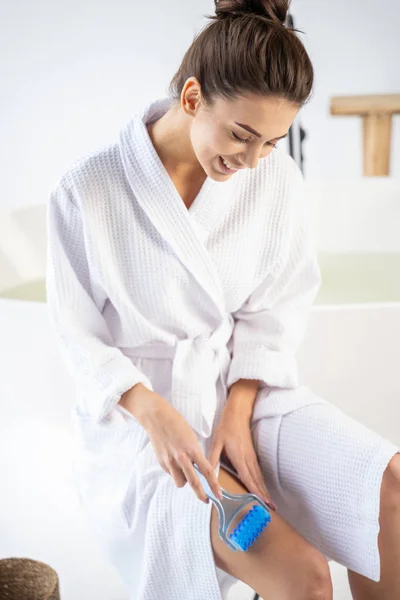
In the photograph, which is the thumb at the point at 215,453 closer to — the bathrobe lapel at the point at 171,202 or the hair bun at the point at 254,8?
the bathrobe lapel at the point at 171,202

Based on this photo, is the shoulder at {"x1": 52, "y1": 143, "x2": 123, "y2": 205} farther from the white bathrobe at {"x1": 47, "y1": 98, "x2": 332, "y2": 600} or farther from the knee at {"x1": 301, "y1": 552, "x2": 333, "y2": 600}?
the knee at {"x1": 301, "y1": 552, "x2": 333, "y2": 600}

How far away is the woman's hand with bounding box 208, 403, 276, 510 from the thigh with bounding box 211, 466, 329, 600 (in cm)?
8

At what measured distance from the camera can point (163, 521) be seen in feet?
4.10

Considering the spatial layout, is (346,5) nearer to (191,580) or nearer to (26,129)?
(26,129)

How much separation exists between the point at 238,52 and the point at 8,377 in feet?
3.11

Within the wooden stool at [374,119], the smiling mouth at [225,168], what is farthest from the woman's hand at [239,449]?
the wooden stool at [374,119]

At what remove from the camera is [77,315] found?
136cm

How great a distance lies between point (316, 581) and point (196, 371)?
15.3 inches

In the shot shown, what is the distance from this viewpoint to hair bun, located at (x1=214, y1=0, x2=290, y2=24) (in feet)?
→ 4.02

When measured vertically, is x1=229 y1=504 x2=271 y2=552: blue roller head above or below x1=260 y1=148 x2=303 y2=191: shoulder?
below

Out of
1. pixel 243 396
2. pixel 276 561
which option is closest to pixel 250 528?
pixel 276 561

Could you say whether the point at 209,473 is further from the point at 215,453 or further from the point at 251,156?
the point at 251,156

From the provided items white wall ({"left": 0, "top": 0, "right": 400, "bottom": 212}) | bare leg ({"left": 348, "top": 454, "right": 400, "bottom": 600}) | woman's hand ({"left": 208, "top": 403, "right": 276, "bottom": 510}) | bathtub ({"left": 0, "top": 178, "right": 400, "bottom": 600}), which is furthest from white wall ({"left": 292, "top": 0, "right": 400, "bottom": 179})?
bare leg ({"left": 348, "top": 454, "right": 400, "bottom": 600})

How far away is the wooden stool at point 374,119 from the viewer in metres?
3.67
